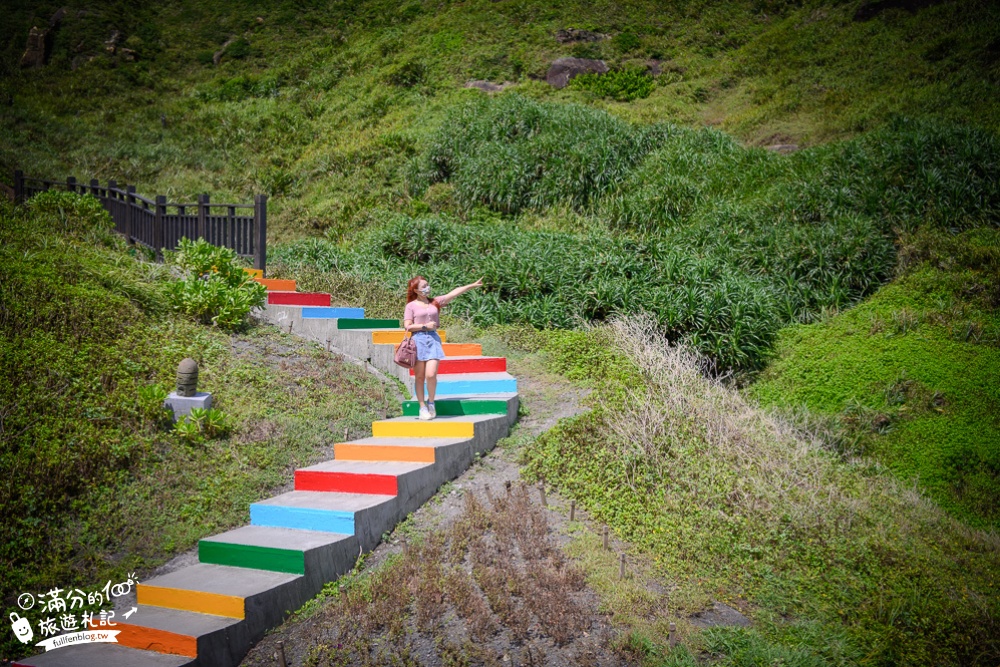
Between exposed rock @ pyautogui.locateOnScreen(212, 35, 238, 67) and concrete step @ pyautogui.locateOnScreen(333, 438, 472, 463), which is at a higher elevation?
exposed rock @ pyautogui.locateOnScreen(212, 35, 238, 67)

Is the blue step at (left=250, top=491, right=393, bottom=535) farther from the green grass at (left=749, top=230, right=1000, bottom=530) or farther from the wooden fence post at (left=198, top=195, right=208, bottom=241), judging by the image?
the wooden fence post at (left=198, top=195, right=208, bottom=241)

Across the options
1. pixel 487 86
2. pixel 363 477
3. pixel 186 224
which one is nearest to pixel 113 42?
pixel 487 86

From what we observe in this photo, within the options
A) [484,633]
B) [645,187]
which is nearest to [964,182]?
[645,187]

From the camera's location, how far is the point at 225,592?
4.50 metres

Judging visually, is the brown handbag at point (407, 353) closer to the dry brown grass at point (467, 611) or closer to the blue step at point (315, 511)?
the blue step at point (315, 511)

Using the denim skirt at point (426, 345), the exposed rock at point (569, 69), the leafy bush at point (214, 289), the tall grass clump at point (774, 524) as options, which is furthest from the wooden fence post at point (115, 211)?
the exposed rock at point (569, 69)

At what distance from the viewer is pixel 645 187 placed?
588 inches

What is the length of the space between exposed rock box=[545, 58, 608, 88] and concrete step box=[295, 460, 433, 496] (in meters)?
18.7

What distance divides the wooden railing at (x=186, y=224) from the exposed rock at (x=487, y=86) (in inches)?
479

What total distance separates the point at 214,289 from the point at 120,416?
2790 millimetres

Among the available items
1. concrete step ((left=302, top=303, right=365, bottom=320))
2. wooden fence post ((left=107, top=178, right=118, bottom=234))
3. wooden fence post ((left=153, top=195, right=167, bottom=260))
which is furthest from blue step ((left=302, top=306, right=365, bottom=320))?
wooden fence post ((left=107, top=178, right=118, bottom=234))

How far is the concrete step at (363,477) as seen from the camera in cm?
583

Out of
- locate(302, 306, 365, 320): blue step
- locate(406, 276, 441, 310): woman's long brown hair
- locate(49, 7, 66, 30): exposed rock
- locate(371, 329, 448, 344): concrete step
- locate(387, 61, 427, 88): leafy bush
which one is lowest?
locate(371, 329, 448, 344): concrete step

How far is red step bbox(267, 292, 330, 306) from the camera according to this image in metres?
9.87
